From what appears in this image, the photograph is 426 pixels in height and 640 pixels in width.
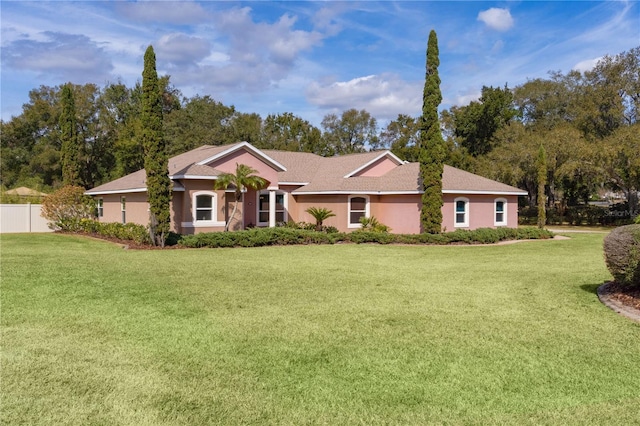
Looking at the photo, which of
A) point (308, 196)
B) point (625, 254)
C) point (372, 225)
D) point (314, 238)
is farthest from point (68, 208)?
point (625, 254)

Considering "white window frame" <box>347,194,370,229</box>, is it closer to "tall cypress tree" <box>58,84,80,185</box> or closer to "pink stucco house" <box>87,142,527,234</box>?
"pink stucco house" <box>87,142,527,234</box>

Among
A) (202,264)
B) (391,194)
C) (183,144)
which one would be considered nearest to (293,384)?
(202,264)

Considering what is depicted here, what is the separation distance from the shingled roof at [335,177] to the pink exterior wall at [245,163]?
27 cm

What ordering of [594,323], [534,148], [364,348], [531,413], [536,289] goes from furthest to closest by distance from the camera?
[534,148] → [536,289] → [594,323] → [364,348] → [531,413]

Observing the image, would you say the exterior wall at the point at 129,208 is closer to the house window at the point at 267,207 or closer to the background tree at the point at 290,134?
the house window at the point at 267,207

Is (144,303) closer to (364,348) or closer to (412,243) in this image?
A: (364,348)

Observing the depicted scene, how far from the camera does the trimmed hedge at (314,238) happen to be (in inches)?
775

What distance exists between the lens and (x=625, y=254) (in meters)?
8.48

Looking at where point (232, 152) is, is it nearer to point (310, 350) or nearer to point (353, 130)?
point (310, 350)

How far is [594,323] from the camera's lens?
24.8 ft

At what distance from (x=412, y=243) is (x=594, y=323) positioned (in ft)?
47.8

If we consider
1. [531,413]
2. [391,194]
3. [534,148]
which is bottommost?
[531,413]

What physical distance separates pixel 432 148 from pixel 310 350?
61.1ft

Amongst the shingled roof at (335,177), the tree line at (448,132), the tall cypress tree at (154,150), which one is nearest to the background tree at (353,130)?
the tree line at (448,132)
